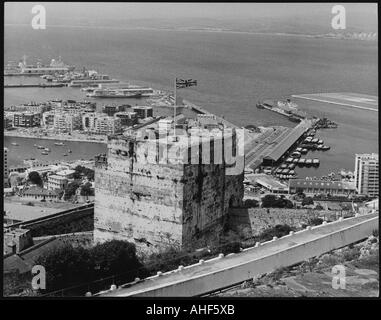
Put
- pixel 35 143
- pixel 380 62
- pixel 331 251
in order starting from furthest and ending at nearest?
pixel 35 143, pixel 331 251, pixel 380 62

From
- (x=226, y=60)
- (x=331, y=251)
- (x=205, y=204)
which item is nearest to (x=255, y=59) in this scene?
(x=226, y=60)

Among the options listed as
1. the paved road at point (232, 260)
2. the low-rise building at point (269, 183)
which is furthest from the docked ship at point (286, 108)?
the paved road at point (232, 260)

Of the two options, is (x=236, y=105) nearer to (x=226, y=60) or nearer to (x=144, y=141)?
(x=226, y=60)

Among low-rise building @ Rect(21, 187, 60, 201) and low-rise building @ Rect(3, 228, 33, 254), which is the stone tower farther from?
low-rise building @ Rect(21, 187, 60, 201)

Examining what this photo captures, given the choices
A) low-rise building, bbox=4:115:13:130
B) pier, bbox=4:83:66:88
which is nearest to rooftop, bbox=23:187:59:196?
pier, bbox=4:83:66:88

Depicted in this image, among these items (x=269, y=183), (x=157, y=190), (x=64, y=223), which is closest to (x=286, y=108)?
(x=269, y=183)

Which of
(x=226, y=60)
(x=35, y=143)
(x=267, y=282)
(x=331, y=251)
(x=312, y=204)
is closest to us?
(x=267, y=282)

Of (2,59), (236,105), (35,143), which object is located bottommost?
(35,143)

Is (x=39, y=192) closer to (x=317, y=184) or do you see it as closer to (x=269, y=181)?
(x=269, y=181)
